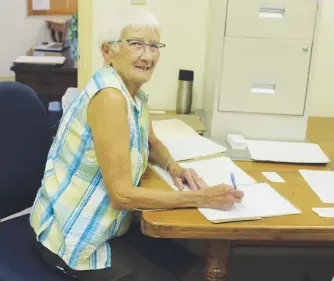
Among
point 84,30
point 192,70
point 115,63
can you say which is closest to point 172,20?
point 192,70

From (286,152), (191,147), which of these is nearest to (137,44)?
(191,147)

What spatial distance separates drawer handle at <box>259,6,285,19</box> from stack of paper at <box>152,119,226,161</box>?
492mm

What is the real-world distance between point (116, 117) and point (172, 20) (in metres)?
1.08

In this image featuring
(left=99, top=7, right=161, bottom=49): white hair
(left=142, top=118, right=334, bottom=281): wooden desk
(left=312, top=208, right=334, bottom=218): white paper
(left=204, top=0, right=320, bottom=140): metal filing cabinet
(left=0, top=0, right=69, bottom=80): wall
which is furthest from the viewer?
(left=0, top=0, right=69, bottom=80): wall

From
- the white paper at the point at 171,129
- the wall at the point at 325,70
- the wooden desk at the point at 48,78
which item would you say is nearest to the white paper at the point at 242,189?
the white paper at the point at 171,129

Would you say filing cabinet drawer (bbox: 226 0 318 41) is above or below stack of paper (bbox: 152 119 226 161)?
above

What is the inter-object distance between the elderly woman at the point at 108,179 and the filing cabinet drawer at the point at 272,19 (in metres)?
0.45

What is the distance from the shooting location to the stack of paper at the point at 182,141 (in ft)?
5.71

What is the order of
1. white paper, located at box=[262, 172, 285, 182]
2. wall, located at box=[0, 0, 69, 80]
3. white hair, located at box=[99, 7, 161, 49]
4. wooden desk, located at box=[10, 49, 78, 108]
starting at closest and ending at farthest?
1. white hair, located at box=[99, 7, 161, 49]
2. white paper, located at box=[262, 172, 285, 182]
3. wooden desk, located at box=[10, 49, 78, 108]
4. wall, located at box=[0, 0, 69, 80]

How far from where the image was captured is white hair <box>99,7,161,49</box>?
145cm

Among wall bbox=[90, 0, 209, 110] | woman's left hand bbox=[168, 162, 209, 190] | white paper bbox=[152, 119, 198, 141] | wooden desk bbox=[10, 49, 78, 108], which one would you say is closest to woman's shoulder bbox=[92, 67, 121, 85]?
woman's left hand bbox=[168, 162, 209, 190]

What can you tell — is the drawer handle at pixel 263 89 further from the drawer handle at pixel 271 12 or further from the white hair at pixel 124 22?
the white hair at pixel 124 22

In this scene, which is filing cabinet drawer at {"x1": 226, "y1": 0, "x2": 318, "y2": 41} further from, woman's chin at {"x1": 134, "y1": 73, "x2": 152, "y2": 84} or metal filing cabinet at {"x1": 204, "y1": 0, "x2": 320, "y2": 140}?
woman's chin at {"x1": 134, "y1": 73, "x2": 152, "y2": 84}

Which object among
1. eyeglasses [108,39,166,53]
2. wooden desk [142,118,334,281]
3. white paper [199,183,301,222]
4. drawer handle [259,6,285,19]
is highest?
drawer handle [259,6,285,19]
